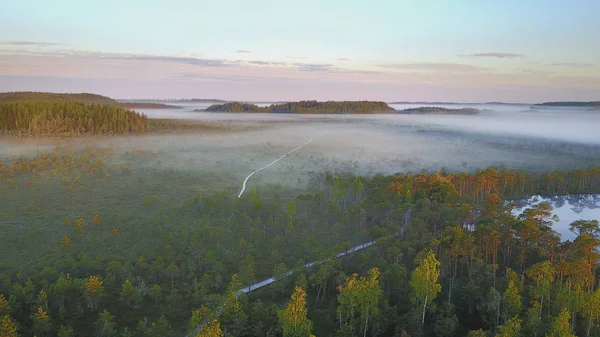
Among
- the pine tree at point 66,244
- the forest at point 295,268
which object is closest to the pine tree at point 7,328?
the forest at point 295,268

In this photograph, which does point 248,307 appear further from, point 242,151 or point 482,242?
point 242,151

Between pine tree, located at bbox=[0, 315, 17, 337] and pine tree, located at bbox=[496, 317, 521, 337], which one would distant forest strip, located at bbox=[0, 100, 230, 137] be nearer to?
pine tree, located at bbox=[0, 315, 17, 337]

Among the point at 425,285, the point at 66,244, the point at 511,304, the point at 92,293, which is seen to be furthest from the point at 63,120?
the point at 511,304

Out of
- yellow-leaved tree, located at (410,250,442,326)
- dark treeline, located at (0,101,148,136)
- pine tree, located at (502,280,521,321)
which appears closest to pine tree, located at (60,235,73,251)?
yellow-leaved tree, located at (410,250,442,326)

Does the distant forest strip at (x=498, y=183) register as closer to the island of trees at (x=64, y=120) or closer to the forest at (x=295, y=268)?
the forest at (x=295, y=268)

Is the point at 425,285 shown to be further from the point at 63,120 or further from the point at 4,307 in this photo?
the point at 63,120

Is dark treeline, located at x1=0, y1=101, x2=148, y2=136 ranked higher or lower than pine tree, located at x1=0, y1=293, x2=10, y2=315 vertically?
higher
